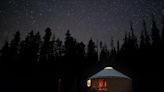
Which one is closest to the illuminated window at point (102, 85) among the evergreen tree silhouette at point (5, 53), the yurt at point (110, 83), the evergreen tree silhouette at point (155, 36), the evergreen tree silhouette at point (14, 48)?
the yurt at point (110, 83)

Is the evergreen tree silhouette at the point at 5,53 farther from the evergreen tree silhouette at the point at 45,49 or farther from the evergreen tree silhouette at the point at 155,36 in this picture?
the evergreen tree silhouette at the point at 155,36

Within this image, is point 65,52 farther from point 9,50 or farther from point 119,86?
point 119,86

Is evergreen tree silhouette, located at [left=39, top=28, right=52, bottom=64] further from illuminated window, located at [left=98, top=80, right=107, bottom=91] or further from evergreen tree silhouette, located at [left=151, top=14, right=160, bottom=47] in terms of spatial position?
illuminated window, located at [left=98, top=80, right=107, bottom=91]

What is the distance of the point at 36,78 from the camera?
98.3 feet

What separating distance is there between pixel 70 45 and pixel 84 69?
5410 millimetres

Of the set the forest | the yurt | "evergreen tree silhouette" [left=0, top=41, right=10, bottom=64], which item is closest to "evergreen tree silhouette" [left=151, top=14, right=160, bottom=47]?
the forest

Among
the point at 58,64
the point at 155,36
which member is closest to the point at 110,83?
the point at 58,64

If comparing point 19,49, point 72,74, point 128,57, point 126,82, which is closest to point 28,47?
point 19,49

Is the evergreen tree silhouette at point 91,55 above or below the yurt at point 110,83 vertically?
above

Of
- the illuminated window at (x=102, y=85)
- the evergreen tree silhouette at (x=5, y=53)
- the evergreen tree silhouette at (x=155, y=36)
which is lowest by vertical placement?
the illuminated window at (x=102, y=85)

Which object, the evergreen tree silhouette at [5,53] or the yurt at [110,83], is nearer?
the yurt at [110,83]

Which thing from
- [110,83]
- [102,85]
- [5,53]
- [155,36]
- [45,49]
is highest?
[155,36]

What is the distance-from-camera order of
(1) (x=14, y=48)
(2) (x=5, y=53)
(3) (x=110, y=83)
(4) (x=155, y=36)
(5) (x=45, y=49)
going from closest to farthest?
1. (3) (x=110, y=83)
2. (2) (x=5, y=53)
3. (1) (x=14, y=48)
4. (5) (x=45, y=49)
5. (4) (x=155, y=36)

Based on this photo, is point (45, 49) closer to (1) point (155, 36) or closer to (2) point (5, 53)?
(2) point (5, 53)
